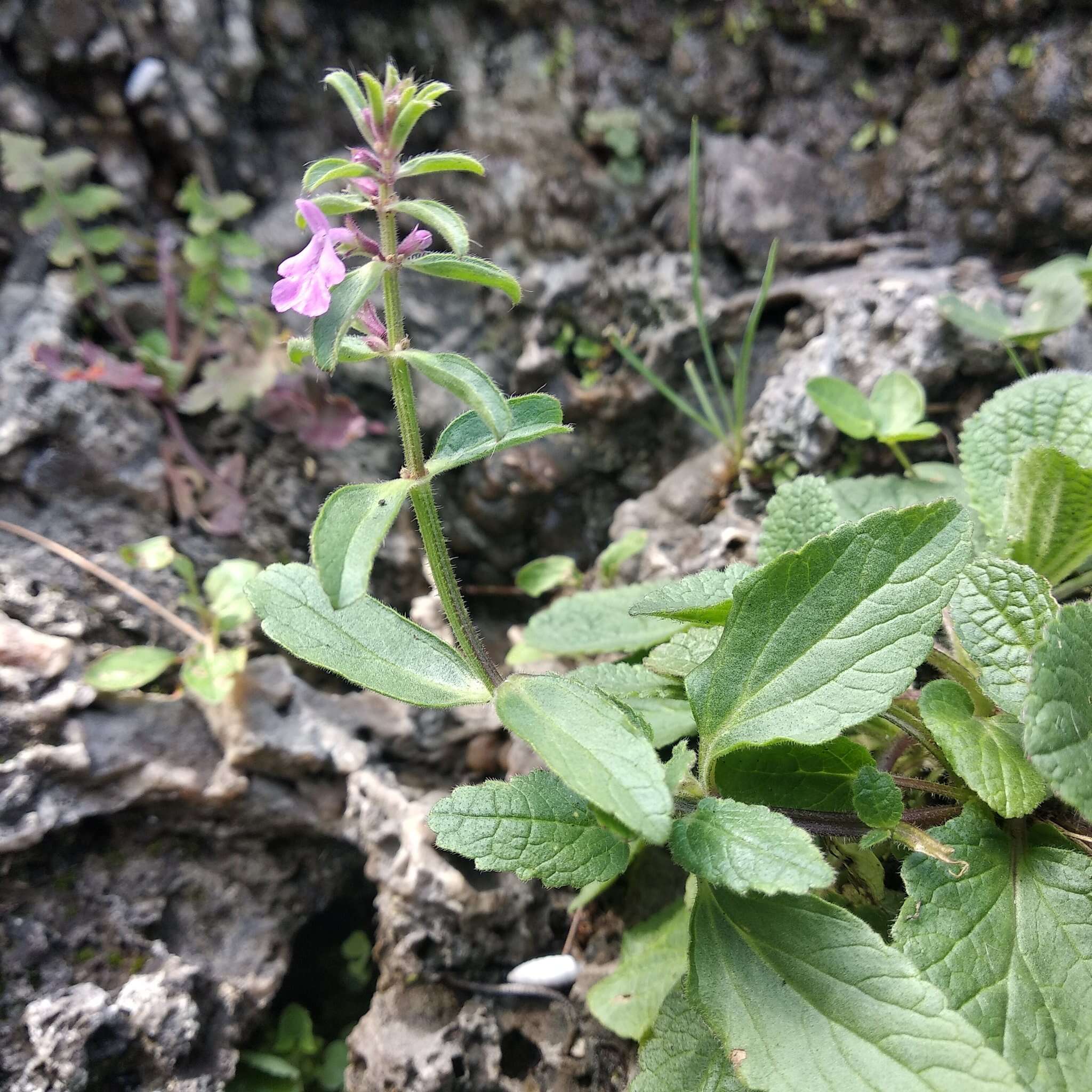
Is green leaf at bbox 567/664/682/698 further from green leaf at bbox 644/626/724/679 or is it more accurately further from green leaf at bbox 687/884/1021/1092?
green leaf at bbox 687/884/1021/1092

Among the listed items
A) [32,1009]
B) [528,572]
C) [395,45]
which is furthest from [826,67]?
[32,1009]

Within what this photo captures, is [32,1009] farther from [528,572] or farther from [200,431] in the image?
[200,431]

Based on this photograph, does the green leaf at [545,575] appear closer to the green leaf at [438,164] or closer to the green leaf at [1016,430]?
the green leaf at [1016,430]

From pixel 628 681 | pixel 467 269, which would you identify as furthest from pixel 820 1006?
pixel 467 269

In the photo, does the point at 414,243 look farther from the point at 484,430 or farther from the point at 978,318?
the point at 978,318

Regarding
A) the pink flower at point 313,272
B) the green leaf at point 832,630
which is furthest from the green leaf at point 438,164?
the green leaf at point 832,630

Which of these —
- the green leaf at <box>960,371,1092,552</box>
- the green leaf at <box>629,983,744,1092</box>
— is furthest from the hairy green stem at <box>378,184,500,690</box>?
the green leaf at <box>960,371,1092,552</box>
